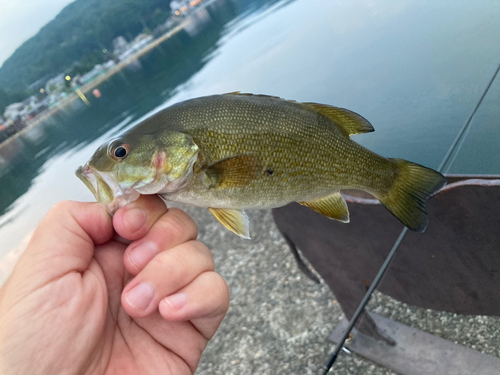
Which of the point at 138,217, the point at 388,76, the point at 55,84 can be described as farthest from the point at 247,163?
the point at 55,84

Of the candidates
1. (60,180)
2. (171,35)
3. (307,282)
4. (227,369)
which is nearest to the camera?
(227,369)

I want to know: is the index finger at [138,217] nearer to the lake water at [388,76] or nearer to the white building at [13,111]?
the lake water at [388,76]

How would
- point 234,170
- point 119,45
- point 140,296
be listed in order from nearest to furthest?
point 140,296, point 234,170, point 119,45

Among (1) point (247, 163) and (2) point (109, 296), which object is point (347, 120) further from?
(2) point (109, 296)

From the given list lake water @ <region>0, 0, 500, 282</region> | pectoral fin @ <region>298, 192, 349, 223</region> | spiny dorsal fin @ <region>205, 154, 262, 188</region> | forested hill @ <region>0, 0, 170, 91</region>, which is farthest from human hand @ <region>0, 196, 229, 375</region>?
forested hill @ <region>0, 0, 170, 91</region>

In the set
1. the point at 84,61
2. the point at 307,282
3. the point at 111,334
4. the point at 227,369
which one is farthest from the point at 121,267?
the point at 84,61

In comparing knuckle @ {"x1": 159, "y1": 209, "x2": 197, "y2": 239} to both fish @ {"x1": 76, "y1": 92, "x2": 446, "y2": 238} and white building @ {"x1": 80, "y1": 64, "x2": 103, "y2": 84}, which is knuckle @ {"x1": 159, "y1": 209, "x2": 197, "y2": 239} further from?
white building @ {"x1": 80, "y1": 64, "x2": 103, "y2": 84}

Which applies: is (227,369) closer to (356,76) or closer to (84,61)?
(356,76)
